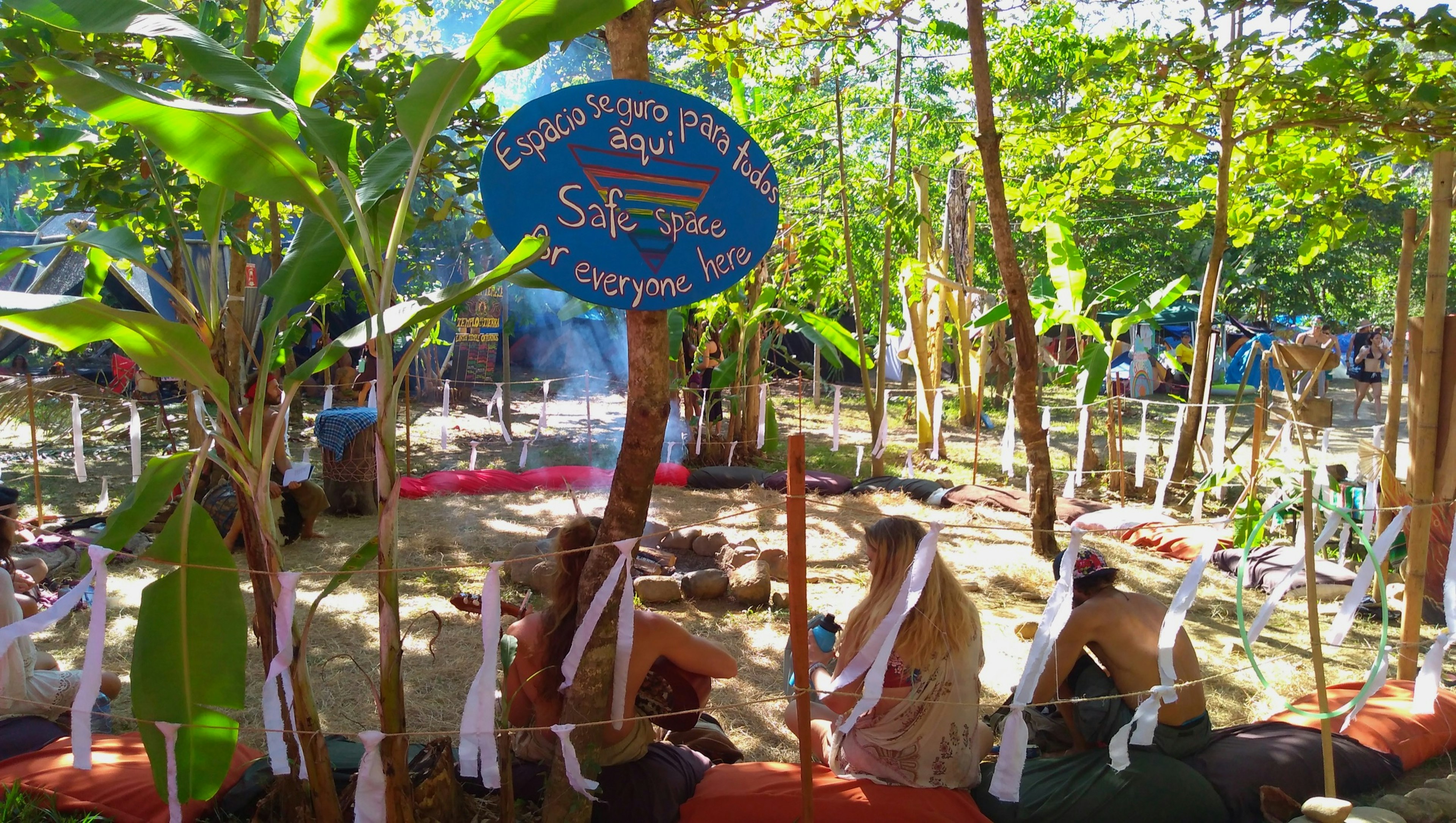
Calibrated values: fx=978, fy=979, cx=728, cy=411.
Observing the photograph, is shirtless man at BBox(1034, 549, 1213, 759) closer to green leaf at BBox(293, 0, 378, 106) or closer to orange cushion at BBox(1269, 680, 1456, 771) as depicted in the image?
orange cushion at BBox(1269, 680, 1456, 771)

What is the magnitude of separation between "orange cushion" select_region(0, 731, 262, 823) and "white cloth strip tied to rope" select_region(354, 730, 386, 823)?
2.08 ft

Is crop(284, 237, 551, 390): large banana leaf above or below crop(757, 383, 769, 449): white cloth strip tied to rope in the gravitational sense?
above

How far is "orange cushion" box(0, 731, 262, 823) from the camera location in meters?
2.87

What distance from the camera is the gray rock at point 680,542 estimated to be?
6.83 m

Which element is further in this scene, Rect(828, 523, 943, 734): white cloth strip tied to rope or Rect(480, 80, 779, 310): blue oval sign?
Rect(828, 523, 943, 734): white cloth strip tied to rope

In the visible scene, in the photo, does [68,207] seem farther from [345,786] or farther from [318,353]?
[345,786]

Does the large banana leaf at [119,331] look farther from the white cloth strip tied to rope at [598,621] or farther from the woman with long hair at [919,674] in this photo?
the woman with long hair at [919,674]

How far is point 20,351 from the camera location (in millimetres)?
14016

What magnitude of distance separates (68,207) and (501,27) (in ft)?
11.1

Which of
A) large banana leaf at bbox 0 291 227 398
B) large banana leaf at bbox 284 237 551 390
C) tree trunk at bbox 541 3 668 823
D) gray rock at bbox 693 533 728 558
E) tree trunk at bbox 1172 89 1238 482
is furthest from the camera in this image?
tree trunk at bbox 1172 89 1238 482

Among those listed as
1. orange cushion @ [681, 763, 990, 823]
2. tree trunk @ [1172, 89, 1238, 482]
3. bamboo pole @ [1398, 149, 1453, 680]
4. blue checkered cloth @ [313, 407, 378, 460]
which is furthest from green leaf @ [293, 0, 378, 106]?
tree trunk @ [1172, 89, 1238, 482]

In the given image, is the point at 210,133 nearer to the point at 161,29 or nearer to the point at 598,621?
the point at 161,29

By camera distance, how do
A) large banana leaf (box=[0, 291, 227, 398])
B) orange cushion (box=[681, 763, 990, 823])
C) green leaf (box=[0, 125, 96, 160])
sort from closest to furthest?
1. large banana leaf (box=[0, 291, 227, 398])
2. orange cushion (box=[681, 763, 990, 823])
3. green leaf (box=[0, 125, 96, 160])

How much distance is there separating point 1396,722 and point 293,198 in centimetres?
411
